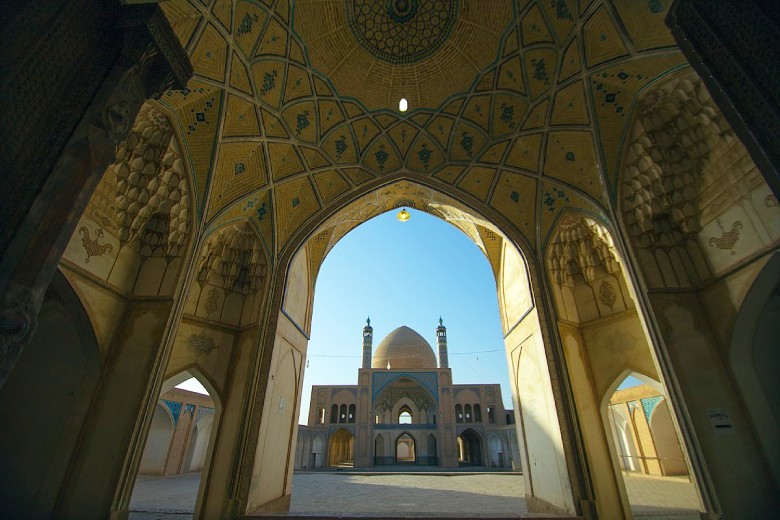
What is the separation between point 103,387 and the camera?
5.27 meters

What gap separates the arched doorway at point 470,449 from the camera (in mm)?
24438

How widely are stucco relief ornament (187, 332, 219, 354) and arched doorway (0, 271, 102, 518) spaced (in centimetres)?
166

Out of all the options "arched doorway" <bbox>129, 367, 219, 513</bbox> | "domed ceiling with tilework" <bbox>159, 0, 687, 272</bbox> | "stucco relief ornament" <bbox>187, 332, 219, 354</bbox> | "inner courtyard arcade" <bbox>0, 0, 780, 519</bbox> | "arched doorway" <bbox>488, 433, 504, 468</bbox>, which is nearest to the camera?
"inner courtyard arcade" <bbox>0, 0, 780, 519</bbox>

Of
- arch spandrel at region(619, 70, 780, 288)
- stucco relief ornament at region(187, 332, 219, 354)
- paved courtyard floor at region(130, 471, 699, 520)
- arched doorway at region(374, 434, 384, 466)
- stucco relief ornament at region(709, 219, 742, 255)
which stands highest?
arch spandrel at region(619, 70, 780, 288)

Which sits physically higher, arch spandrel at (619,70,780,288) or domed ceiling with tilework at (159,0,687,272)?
domed ceiling with tilework at (159,0,687,272)

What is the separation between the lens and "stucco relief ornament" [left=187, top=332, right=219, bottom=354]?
6934mm

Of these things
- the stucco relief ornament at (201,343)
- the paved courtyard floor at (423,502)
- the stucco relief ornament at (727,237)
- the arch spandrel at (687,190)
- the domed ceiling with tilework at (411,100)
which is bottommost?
the paved courtyard floor at (423,502)

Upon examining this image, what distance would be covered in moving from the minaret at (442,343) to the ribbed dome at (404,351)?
3.36m

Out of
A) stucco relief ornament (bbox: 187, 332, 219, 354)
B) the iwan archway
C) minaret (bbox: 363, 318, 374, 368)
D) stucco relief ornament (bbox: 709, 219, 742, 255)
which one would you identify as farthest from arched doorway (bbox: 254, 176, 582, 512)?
minaret (bbox: 363, 318, 374, 368)

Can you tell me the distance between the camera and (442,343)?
30.7m

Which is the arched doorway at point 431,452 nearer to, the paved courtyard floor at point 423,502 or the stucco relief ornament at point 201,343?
the paved courtyard floor at point 423,502

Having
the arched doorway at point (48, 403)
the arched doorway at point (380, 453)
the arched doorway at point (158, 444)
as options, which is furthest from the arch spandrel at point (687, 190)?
the arched doorway at point (380, 453)

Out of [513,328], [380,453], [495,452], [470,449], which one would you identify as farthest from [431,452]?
[513,328]

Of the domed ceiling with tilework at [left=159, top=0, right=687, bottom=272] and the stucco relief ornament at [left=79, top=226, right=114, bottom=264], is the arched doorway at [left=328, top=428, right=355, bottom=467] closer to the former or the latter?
the domed ceiling with tilework at [left=159, top=0, right=687, bottom=272]
